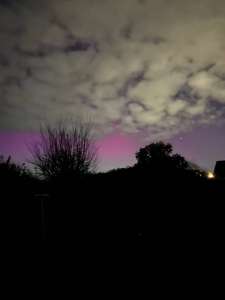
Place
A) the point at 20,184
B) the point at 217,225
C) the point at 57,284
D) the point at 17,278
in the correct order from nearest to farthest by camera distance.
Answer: the point at 57,284 → the point at 17,278 → the point at 217,225 → the point at 20,184

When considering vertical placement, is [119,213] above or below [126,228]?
above

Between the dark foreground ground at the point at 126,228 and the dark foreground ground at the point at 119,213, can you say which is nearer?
the dark foreground ground at the point at 126,228

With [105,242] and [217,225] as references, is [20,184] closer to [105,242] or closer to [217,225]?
[105,242]

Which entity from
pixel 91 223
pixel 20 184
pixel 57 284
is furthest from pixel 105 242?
pixel 20 184

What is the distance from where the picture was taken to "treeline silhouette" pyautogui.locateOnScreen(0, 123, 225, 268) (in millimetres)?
7211

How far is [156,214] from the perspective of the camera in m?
7.90

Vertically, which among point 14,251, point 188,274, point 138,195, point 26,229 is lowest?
point 188,274

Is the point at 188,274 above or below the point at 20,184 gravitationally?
below

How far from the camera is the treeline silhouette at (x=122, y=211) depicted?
7211 mm

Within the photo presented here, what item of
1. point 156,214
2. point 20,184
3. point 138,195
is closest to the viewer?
point 156,214

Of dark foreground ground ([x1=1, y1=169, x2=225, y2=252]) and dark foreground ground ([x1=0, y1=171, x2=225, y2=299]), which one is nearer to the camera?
dark foreground ground ([x1=0, y1=171, x2=225, y2=299])

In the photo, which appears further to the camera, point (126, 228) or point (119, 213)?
point (119, 213)

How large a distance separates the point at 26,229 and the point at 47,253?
4.75 feet

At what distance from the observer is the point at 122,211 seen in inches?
333
